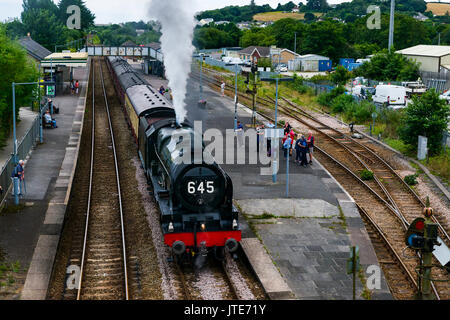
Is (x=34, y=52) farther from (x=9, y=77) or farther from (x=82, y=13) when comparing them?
(x=82, y=13)

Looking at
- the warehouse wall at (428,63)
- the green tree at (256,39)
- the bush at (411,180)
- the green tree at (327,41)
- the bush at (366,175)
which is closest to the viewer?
the bush at (411,180)

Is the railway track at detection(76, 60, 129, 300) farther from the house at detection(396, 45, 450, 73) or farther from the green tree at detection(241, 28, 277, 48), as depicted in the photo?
the green tree at detection(241, 28, 277, 48)

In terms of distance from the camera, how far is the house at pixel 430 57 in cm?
5187

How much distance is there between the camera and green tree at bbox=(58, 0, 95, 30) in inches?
4739

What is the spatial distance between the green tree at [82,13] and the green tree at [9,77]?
309 ft

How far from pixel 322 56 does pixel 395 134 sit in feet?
170

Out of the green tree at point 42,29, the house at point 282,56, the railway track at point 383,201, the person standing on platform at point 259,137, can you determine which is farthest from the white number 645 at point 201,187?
the green tree at point 42,29

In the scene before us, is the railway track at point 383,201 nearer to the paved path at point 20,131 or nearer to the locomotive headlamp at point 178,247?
the locomotive headlamp at point 178,247

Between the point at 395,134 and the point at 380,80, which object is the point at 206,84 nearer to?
the point at 380,80

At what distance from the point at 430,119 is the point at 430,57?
30036mm

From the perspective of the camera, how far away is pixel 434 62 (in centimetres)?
5269

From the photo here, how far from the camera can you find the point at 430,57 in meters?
53.2

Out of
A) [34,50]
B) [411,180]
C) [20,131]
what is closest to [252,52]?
[34,50]
